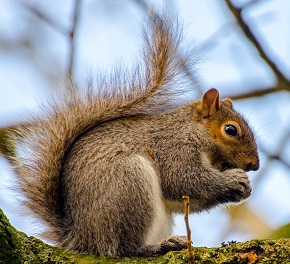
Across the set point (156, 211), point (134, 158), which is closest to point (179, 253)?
point (156, 211)

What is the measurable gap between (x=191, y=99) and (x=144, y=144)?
668 mm

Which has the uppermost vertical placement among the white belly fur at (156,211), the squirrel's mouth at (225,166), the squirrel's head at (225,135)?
the squirrel's head at (225,135)

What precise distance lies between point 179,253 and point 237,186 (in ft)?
2.77

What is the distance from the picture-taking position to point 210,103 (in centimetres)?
360

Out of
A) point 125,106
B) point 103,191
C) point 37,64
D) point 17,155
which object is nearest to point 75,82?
point 125,106

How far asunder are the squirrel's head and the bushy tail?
250mm

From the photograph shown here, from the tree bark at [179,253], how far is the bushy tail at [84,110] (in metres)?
0.42

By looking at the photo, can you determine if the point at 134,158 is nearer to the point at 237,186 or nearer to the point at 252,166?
the point at 237,186

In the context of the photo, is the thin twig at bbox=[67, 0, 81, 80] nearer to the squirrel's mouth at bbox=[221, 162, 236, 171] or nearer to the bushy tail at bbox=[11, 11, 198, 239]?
the bushy tail at bbox=[11, 11, 198, 239]

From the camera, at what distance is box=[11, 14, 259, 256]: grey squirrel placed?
280 centimetres

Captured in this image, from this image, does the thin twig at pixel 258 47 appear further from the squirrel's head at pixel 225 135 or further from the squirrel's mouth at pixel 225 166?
the squirrel's mouth at pixel 225 166

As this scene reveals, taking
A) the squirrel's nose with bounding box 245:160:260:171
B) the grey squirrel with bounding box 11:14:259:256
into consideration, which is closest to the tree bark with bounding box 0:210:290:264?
the grey squirrel with bounding box 11:14:259:256

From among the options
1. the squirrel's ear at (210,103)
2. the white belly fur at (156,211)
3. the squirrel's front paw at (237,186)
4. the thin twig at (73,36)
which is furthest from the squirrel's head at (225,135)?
the thin twig at (73,36)

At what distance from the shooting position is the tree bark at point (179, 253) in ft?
7.42
